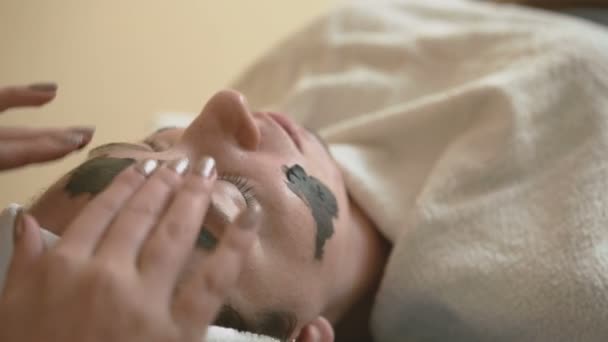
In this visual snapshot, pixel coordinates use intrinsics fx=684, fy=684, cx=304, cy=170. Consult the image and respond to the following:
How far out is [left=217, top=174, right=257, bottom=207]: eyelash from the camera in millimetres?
601

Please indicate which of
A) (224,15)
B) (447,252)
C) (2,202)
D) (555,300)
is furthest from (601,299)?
(224,15)

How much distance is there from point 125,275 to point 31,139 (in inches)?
12.0

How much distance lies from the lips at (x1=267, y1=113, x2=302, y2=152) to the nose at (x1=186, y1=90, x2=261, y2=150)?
0.27 ft

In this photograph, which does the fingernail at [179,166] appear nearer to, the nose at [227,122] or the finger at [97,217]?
the finger at [97,217]

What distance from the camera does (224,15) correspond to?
3.63 ft

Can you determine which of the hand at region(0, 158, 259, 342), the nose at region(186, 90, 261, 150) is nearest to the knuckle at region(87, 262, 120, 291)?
the hand at region(0, 158, 259, 342)

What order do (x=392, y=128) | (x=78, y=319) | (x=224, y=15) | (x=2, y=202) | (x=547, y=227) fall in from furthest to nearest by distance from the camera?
(x=224, y=15) → (x=392, y=128) → (x=547, y=227) → (x=2, y=202) → (x=78, y=319)

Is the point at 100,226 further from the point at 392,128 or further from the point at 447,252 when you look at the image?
the point at 392,128

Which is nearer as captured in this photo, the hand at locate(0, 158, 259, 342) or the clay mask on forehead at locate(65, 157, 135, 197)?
the hand at locate(0, 158, 259, 342)

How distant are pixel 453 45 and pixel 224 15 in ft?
1.24

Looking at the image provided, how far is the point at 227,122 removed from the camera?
640 millimetres

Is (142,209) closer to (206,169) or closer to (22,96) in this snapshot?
(206,169)

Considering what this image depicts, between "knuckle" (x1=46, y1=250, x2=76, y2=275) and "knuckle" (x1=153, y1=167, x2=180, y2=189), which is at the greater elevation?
"knuckle" (x1=153, y1=167, x2=180, y2=189)

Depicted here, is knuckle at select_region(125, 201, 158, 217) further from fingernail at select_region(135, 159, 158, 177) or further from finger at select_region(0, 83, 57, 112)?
finger at select_region(0, 83, 57, 112)
